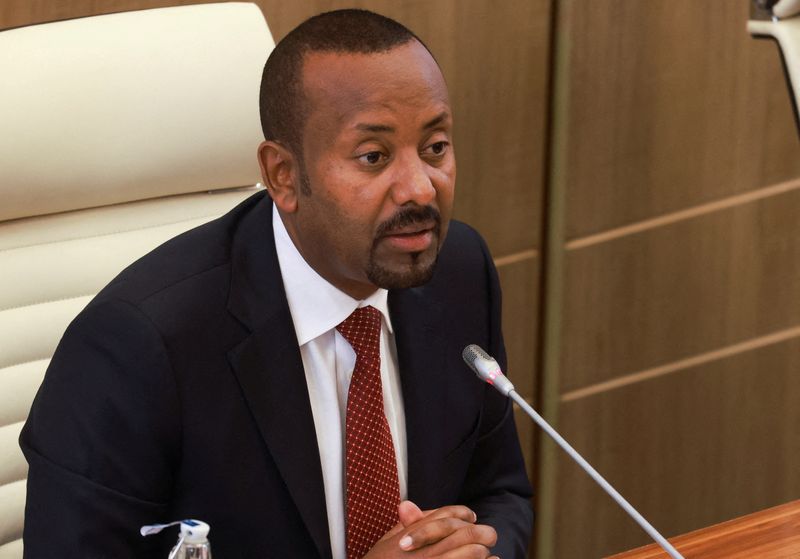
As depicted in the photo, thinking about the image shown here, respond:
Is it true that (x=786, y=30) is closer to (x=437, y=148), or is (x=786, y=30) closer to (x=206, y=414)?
(x=437, y=148)

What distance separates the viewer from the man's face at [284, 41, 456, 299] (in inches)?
59.4

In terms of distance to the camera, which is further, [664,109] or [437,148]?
[664,109]

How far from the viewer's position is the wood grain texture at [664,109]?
2904 millimetres

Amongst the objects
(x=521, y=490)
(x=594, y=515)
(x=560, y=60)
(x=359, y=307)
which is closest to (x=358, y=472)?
(x=359, y=307)

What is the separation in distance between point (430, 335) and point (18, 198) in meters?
0.60

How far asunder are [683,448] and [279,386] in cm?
193

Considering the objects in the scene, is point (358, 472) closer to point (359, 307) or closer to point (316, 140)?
point (359, 307)

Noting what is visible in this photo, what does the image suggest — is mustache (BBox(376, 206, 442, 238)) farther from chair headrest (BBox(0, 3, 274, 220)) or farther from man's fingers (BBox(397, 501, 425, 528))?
chair headrest (BBox(0, 3, 274, 220))

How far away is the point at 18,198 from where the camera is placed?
1789 millimetres

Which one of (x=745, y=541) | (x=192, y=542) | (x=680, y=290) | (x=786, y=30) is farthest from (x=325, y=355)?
(x=680, y=290)

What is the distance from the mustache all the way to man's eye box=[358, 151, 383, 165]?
0.21 feet

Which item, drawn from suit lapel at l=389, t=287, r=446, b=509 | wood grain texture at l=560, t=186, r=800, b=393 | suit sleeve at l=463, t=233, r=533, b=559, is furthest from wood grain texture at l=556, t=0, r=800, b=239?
suit lapel at l=389, t=287, r=446, b=509

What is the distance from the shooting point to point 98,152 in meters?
1.80

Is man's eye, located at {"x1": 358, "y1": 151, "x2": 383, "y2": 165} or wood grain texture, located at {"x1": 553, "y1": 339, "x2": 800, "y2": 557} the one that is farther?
wood grain texture, located at {"x1": 553, "y1": 339, "x2": 800, "y2": 557}
